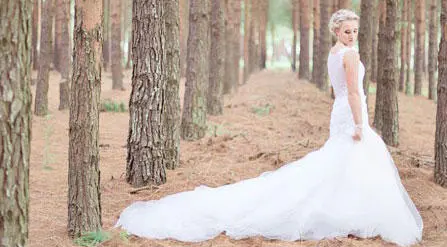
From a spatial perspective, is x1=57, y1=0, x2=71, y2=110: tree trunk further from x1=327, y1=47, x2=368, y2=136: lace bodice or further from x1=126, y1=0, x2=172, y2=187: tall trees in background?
x1=327, y1=47, x2=368, y2=136: lace bodice

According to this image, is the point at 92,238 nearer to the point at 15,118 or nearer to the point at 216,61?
the point at 15,118

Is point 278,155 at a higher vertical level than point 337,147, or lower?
lower

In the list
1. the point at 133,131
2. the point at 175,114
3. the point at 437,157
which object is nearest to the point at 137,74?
the point at 133,131

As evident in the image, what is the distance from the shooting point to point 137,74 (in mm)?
6559

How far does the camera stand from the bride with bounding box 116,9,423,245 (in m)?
4.85

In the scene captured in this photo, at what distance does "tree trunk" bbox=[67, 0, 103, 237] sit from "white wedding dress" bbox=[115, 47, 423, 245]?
49 centimetres

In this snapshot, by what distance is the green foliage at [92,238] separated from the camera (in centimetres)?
458

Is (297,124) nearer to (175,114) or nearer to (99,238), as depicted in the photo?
(175,114)

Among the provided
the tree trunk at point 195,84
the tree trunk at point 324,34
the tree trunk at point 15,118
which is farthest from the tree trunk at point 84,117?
the tree trunk at point 324,34

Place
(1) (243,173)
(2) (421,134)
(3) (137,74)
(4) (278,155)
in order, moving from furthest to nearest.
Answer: (2) (421,134), (4) (278,155), (1) (243,173), (3) (137,74)

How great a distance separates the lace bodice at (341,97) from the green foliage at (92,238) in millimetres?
2437

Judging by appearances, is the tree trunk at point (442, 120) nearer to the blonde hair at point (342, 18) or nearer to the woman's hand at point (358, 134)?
the woman's hand at point (358, 134)

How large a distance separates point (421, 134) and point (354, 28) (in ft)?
27.3

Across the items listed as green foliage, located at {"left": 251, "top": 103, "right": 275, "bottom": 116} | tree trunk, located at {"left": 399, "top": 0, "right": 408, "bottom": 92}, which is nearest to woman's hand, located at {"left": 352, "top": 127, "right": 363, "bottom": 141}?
green foliage, located at {"left": 251, "top": 103, "right": 275, "bottom": 116}
